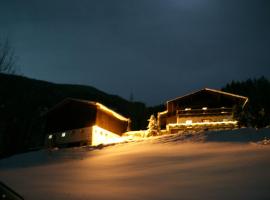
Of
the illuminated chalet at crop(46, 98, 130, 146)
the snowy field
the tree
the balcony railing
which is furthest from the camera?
the balcony railing

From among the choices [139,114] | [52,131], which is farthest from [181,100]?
[139,114]

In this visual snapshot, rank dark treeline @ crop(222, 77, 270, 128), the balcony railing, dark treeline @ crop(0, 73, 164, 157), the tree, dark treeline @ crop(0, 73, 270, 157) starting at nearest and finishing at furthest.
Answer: dark treeline @ crop(222, 77, 270, 128) < dark treeline @ crop(0, 73, 270, 157) < dark treeline @ crop(0, 73, 164, 157) < the tree < the balcony railing

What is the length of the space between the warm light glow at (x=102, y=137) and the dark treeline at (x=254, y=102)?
1500cm

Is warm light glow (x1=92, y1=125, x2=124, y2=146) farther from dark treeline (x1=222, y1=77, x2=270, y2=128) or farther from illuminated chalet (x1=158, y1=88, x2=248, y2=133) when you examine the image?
dark treeline (x1=222, y1=77, x2=270, y2=128)

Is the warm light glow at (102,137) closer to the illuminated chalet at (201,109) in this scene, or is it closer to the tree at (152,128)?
the tree at (152,128)

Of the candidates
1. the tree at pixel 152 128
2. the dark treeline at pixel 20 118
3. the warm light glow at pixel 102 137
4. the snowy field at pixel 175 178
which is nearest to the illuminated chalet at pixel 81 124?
the warm light glow at pixel 102 137

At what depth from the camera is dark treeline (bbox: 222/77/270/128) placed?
125 feet

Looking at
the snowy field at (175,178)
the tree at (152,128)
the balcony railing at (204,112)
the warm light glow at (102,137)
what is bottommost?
the snowy field at (175,178)

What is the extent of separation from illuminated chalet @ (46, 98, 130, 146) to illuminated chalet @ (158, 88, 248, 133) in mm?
7905

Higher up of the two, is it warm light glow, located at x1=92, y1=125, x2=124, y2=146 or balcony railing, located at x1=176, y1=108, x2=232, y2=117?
balcony railing, located at x1=176, y1=108, x2=232, y2=117

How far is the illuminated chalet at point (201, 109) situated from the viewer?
148 ft

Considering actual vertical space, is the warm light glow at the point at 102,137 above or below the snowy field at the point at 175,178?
above

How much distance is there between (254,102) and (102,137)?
24824 mm

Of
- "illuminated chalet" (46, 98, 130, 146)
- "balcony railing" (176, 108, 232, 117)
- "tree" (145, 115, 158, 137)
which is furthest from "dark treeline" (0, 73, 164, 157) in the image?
"balcony railing" (176, 108, 232, 117)
